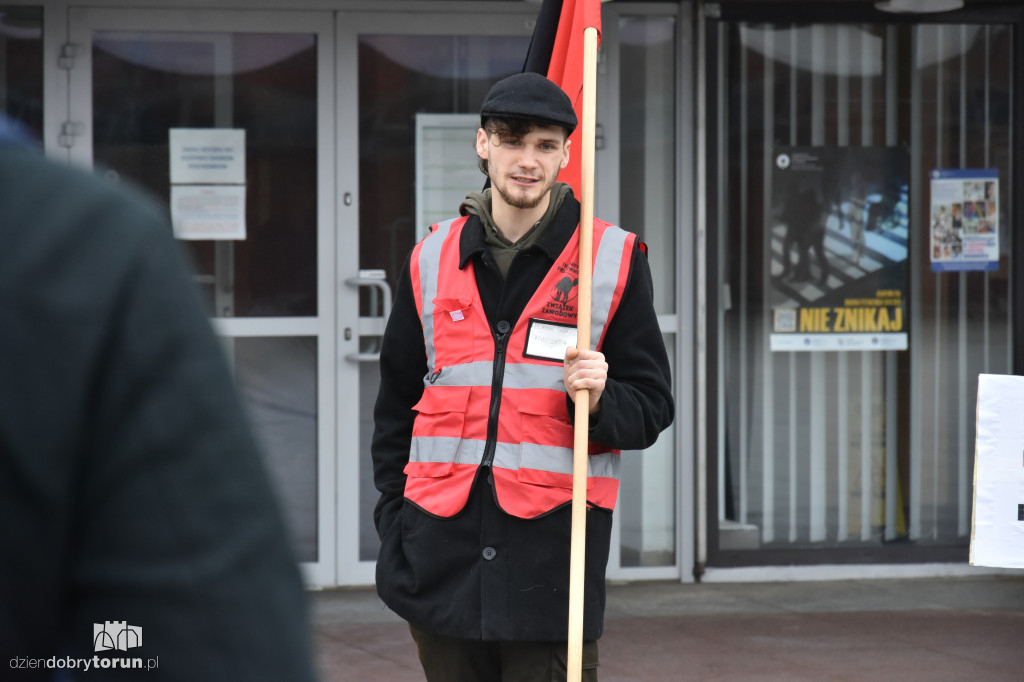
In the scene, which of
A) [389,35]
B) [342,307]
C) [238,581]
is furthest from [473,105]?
[238,581]

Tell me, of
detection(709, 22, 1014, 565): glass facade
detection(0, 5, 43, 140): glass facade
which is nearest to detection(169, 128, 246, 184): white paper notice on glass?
detection(0, 5, 43, 140): glass facade

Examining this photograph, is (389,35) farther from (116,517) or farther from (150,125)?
(116,517)

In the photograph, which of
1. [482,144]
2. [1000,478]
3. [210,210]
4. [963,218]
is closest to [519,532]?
[482,144]

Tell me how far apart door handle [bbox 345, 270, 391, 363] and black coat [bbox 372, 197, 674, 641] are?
9.95 feet

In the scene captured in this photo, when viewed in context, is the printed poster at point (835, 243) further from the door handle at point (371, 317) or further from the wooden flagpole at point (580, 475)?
the wooden flagpole at point (580, 475)

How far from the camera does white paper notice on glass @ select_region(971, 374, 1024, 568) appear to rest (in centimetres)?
372

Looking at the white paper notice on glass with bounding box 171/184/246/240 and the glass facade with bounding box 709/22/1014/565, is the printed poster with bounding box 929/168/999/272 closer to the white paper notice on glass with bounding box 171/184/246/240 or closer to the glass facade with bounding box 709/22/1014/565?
the glass facade with bounding box 709/22/1014/565

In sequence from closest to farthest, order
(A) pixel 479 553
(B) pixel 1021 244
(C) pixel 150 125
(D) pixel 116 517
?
(D) pixel 116 517 → (A) pixel 479 553 → (C) pixel 150 125 → (B) pixel 1021 244

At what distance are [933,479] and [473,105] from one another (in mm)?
2989

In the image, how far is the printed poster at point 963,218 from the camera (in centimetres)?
638

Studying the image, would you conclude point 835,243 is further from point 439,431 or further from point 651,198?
point 439,431

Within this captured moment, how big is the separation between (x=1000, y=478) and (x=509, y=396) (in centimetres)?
174

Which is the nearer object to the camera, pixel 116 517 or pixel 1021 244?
pixel 116 517

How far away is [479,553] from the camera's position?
2.77m
